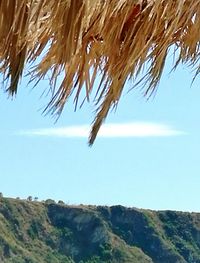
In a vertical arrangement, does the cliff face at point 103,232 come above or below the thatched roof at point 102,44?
below

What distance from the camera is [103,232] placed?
28375 millimetres

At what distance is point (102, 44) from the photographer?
128 cm

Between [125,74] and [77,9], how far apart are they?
0.28 m

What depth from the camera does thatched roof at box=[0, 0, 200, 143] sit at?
105 cm

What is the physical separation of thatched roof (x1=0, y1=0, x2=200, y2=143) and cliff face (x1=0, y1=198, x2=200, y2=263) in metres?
25.3

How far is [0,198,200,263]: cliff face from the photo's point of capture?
88.5 ft

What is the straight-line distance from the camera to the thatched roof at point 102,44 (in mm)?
1048

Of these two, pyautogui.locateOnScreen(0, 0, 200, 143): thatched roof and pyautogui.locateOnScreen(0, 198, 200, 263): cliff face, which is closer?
pyautogui.locateOnScreen(0, 0, 200, 143): thatched roof

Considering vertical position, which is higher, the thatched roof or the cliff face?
the thatched roof

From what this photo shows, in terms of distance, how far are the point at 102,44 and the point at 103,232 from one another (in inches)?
1082

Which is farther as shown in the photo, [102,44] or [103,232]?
[103,232]

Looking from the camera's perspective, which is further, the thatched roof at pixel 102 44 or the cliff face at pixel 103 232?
the cliff face at pixel 103 232

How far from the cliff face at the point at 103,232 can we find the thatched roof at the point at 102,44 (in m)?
25.3

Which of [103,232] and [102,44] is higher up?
[102,44]
